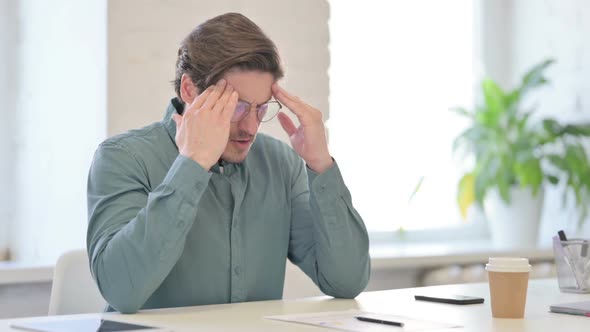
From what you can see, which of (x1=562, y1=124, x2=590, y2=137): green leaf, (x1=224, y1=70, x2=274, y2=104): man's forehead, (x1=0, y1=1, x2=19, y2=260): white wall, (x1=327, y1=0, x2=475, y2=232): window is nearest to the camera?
(x1=224, y1=70, x2=274, y2=104): man's forehead

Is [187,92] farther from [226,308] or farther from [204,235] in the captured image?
[226,308]

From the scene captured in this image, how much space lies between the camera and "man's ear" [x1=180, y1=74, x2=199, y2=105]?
6.50 feet

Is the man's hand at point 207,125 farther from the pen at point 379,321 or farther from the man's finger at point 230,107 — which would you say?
the pen at point 379,321

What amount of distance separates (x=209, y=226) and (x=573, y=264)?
82 centimetres

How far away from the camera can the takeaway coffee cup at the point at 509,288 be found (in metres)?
1.68

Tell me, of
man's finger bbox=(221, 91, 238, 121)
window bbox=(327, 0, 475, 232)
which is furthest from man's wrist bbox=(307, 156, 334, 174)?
window bbox=(327, 0, 475, 232)

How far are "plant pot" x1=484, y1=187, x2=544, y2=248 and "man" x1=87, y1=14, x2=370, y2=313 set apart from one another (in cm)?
179

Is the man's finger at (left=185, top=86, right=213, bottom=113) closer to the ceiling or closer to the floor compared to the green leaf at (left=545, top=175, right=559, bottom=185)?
closer to the ceiling

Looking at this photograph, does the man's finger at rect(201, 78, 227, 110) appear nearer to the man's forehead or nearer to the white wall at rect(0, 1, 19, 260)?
the man's forehead

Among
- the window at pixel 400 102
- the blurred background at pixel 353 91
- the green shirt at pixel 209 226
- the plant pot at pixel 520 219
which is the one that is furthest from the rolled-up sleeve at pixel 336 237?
the plant pot at pixel 520 219

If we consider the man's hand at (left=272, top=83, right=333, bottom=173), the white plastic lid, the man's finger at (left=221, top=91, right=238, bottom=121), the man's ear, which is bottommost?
the white plastic lid

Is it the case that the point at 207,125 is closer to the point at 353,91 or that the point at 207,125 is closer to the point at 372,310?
the point at 372,310

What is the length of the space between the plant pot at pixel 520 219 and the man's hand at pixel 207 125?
2.14 metres

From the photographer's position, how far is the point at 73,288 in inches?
80.2
